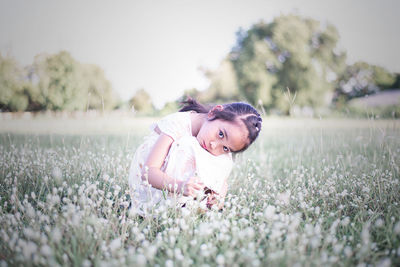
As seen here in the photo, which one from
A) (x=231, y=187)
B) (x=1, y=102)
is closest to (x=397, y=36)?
(x=231, y=187)

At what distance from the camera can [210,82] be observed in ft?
108

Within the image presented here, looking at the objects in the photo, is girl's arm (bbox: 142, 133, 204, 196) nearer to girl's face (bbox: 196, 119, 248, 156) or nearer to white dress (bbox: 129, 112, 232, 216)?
white dress (bbox: 129, 112, 232, 216)

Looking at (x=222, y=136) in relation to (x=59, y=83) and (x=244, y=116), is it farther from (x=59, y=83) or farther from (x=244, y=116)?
(x=59, y=83)

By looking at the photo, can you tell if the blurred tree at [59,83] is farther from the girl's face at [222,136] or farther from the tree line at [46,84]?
the girl's face at [222,136]

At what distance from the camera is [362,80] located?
42656 mm

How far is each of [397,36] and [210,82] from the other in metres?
25.6

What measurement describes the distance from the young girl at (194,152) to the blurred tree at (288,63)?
25893mm

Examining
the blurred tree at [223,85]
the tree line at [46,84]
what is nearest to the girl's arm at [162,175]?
the tree line at [46,84]

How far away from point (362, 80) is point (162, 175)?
47.5 m

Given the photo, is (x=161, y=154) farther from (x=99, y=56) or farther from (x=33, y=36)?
(x=99, y=56)

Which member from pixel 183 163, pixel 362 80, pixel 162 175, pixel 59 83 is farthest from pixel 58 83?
pixel 362 80

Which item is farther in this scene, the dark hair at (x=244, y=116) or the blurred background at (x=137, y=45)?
the blurred background at (x=137, y=45)

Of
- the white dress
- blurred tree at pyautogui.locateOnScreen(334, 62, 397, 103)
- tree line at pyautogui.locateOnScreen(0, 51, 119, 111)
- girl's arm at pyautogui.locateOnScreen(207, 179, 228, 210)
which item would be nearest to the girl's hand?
the white dress

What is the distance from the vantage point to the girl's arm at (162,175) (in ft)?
8.03
